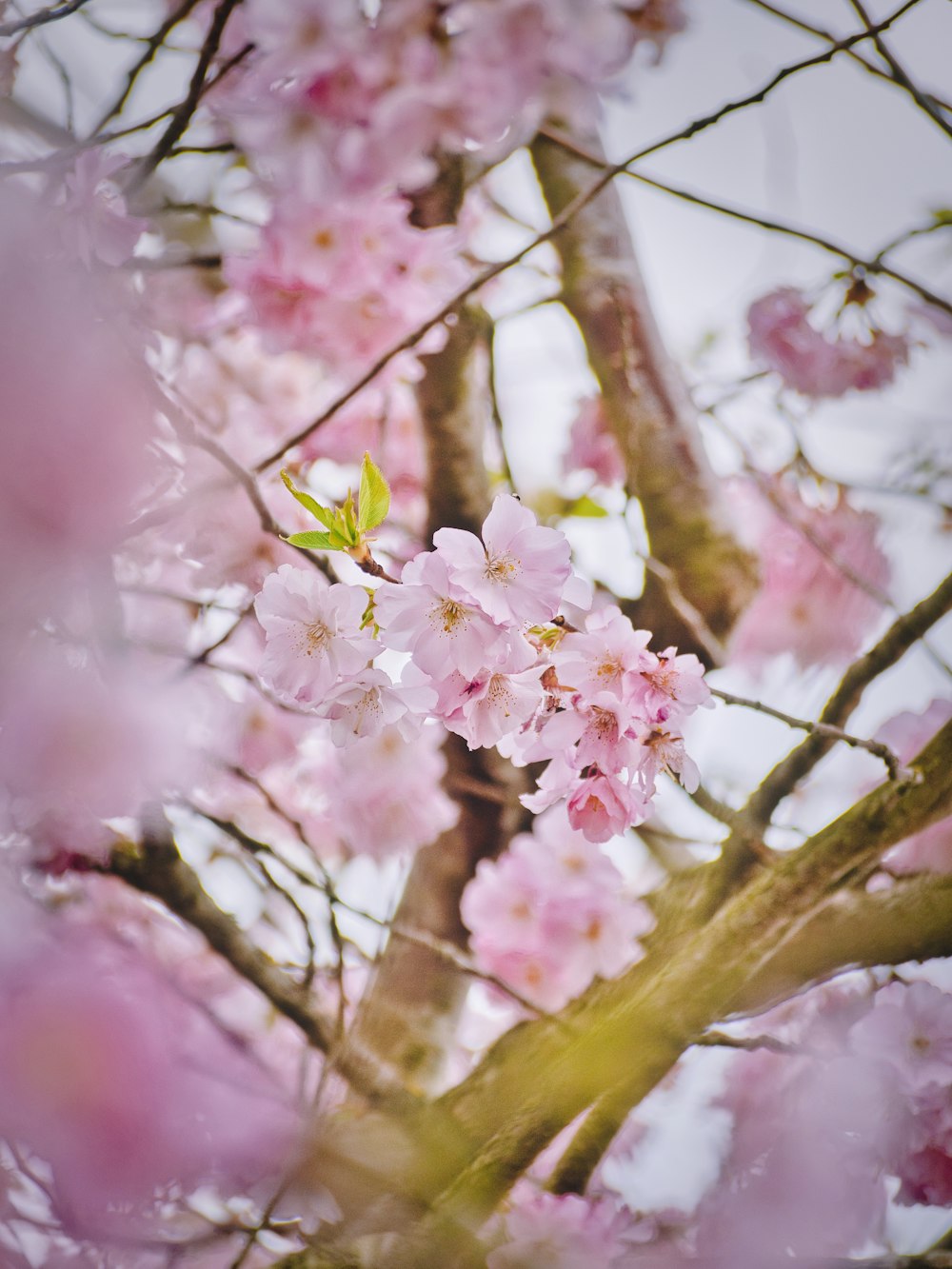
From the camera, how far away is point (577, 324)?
1809mm

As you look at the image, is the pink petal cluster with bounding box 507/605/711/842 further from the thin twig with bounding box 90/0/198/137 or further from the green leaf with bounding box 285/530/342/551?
the thin twig with bounding box 90/0/198/137

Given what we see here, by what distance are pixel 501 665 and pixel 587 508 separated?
4.75 ft

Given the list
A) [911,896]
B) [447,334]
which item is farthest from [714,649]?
[447,334]

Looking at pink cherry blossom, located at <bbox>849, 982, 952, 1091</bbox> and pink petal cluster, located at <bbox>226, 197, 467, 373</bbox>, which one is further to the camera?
pink petal cluster, located at <bbox>226, 197, 467, 373</bbox>

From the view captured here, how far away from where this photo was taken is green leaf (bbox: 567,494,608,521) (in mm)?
2039

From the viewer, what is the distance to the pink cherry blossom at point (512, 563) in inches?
26.1

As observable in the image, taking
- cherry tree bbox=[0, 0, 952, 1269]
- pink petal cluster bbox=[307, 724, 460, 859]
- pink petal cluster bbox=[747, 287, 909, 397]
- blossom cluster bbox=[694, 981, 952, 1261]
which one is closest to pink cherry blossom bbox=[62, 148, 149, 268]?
cherry tree bbox=[0, 0, 952, 1269]

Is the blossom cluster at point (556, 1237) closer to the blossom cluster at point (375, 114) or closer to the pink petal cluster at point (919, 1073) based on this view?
the pink petal cluster at point (919, 1073)

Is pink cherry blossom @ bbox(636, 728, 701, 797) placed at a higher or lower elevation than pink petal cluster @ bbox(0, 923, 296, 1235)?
higher

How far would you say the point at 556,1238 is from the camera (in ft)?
3.90

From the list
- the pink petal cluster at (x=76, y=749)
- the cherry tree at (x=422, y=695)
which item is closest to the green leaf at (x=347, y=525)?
the cherry tree at (x=422, y=695)

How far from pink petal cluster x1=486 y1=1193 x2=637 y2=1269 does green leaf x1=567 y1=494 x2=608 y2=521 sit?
1.41 meters

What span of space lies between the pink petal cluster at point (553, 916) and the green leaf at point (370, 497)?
96 centimetres

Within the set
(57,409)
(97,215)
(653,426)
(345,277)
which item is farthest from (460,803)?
(97,215)
